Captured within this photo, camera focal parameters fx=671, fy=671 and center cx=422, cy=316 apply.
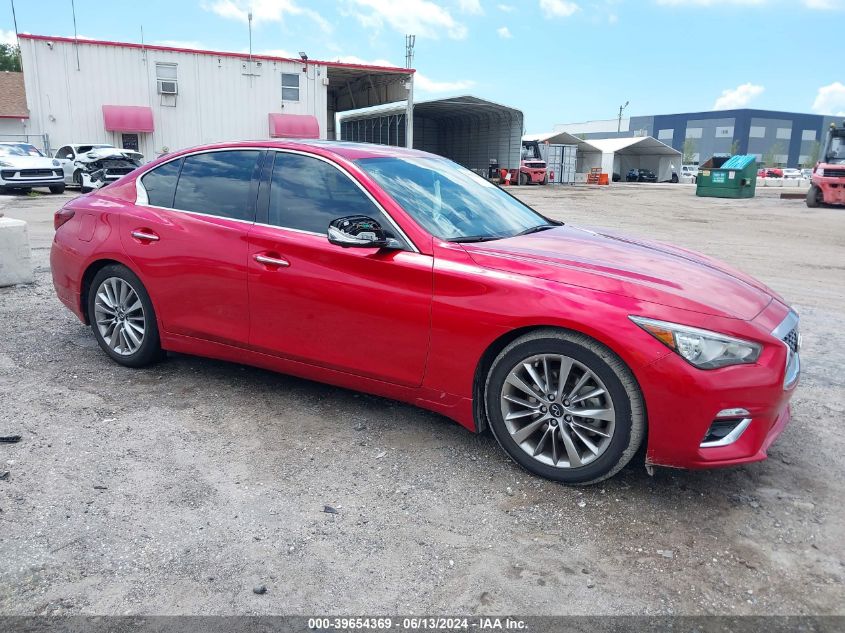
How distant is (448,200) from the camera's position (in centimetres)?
395

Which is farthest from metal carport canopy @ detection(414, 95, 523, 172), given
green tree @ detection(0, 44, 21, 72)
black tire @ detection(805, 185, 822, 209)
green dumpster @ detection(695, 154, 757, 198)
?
green tree @ detection(0, 44, 21, 72)

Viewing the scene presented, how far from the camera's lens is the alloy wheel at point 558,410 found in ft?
10.1

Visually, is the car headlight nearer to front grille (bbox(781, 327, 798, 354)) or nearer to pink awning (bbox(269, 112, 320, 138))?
front grille (bbox(781, 327, 798, 354))

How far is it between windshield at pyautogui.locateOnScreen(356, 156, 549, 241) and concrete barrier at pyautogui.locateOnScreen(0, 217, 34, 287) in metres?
5.05

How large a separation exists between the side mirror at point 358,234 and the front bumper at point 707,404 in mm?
1455

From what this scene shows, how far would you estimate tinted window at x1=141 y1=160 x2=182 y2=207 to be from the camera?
4.44 meters

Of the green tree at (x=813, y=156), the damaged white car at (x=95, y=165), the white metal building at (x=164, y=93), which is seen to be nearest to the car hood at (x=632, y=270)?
the damaged white car at (x=95, y=165)

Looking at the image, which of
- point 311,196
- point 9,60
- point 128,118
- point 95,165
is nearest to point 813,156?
point 128,118

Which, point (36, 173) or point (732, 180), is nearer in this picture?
point (36, 173)

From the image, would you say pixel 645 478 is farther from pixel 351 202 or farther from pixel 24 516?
pixel 24 516

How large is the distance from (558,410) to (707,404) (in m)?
0.65

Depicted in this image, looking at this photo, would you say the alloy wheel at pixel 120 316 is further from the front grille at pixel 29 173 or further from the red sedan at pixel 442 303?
the front grille at pixel 29 173

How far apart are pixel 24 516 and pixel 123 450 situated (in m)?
0.66

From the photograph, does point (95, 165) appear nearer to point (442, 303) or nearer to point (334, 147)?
point (334, 147)
